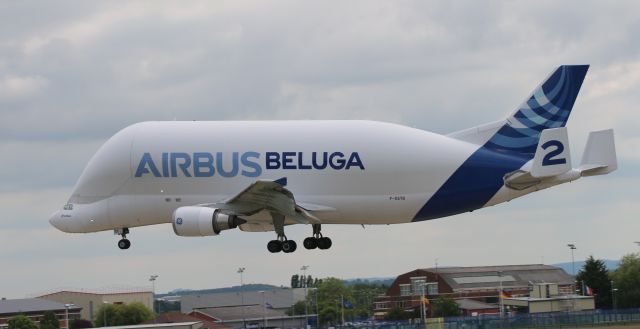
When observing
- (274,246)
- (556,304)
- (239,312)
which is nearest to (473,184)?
(274,246)

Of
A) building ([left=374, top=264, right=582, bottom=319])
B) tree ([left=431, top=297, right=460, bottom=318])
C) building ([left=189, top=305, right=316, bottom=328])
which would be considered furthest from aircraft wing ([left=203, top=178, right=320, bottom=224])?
building ([left=374, top=264, right=582, bottom=319])

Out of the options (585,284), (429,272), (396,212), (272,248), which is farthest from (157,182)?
(429,272)

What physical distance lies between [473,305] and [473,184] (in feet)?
273

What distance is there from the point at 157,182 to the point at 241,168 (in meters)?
4.99

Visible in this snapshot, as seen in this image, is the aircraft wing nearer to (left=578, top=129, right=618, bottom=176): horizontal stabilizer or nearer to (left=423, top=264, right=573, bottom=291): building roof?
(left=578, top=129, right=618, bottom=176): horizontal stabilizer

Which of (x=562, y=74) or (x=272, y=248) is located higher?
(x=562, y=74)

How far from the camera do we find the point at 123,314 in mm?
132250

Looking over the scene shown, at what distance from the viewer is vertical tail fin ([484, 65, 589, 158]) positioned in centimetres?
7331

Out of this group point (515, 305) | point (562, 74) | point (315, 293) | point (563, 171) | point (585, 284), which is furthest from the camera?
point (315, 293)

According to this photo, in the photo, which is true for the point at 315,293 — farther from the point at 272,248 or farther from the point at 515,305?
the point at 272,248

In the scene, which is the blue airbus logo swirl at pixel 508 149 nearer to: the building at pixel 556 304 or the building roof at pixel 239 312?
the building at pixel 556 304

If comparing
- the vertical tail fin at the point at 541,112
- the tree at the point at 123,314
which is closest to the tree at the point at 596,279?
the tree at the point at 123,314

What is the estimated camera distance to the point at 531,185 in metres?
71.0

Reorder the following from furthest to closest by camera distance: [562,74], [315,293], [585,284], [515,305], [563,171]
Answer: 1. [315,293]
2. [585,284]
3. [515,305]
4. [562,74]
5. [563,171]
